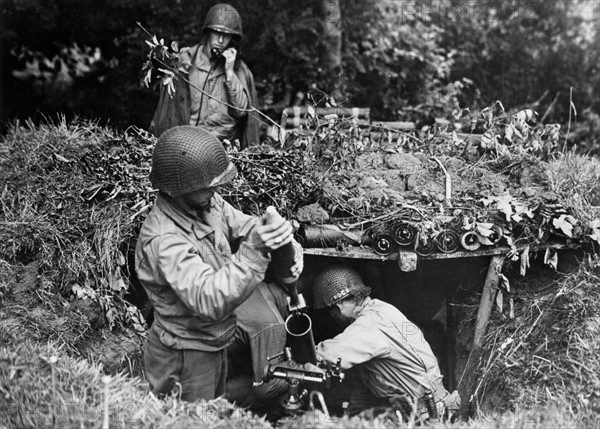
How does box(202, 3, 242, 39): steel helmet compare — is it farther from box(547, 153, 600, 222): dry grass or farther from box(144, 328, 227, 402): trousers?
box(144, 328, 227, 402): trousers

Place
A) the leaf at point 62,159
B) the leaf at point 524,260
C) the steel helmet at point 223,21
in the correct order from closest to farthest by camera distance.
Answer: the leaf at point 524,260
the leaf at point 62,159
the steel helmet at point 223,21

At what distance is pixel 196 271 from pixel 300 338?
1071 mm

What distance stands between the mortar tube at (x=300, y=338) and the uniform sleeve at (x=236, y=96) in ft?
10.5

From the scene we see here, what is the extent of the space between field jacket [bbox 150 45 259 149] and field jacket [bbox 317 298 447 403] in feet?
9.49

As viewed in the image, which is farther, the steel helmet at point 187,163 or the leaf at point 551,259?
the leaf at point 551,259

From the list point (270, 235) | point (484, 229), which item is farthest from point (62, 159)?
point (484, 229)

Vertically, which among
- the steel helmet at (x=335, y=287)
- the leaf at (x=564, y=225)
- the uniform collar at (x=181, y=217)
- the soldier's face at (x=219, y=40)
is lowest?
the steel helmet at (x=335, y=287)

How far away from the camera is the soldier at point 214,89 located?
27.1 feet

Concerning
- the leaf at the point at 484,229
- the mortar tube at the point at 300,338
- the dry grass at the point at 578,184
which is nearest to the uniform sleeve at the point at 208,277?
the mortar tube at the point at 300,338

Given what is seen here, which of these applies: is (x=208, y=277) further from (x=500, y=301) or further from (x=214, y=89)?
(x=214, y=89)

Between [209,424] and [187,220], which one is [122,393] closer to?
[209,424]

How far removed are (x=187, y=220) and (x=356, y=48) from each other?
8535mm

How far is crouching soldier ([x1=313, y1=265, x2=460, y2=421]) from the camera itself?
6117 millimetres

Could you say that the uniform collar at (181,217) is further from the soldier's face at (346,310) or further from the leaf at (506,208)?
the leaf at (506,208)
